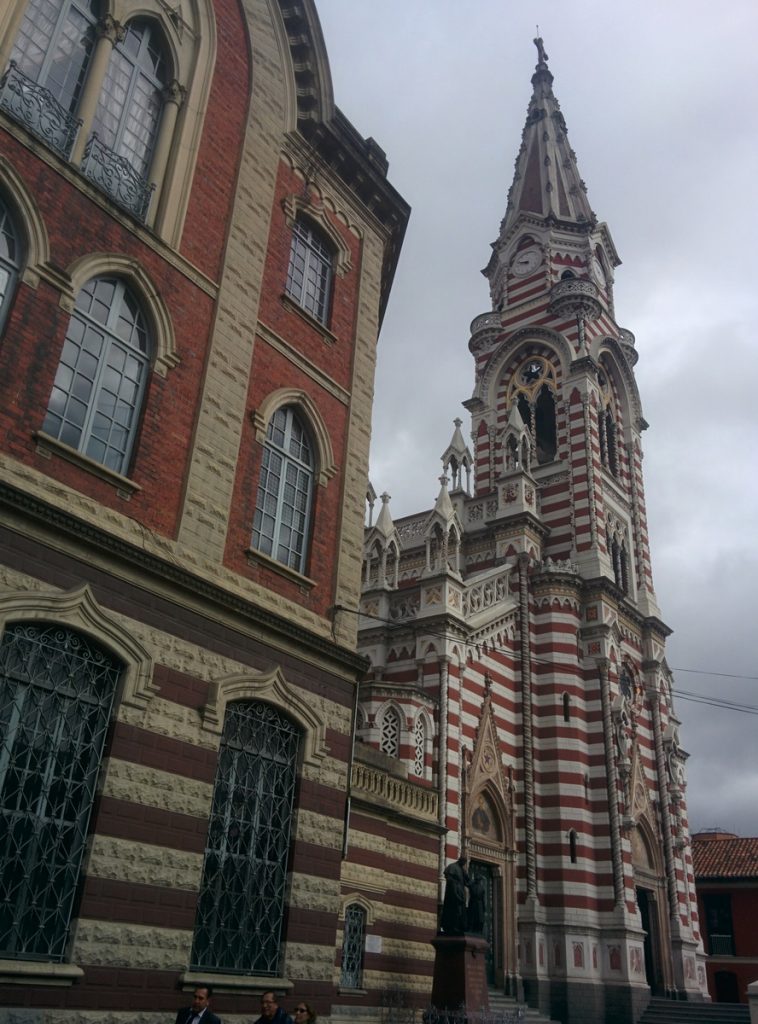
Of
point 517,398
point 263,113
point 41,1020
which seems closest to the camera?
point 41,1020

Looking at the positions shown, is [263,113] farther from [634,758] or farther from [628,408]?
[628,408]

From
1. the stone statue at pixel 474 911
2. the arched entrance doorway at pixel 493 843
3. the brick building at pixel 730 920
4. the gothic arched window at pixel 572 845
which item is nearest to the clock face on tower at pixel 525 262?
the arched entrance doorway at pixel 493 843

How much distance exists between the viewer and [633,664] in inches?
1308

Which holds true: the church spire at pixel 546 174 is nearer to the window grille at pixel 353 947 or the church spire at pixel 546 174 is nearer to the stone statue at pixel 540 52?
the stone statue at pixel 540 52

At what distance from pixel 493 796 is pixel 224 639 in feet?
55.8

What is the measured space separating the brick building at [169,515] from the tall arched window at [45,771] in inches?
1.1

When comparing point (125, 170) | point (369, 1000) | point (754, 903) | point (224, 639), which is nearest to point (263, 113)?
point (125, 170)

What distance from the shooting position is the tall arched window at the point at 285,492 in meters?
13.2

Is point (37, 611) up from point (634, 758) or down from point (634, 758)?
down

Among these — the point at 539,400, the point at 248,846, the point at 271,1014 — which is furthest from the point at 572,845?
the point at 271,1014

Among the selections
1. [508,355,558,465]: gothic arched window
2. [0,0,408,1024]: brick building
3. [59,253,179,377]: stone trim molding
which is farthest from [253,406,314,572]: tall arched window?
[508,355,558,465]: gothic arched window

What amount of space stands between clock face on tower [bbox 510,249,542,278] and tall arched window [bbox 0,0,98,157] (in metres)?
30.0

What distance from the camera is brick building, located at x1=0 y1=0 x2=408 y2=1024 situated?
30.9ft

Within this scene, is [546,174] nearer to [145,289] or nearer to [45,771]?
[145,289]
